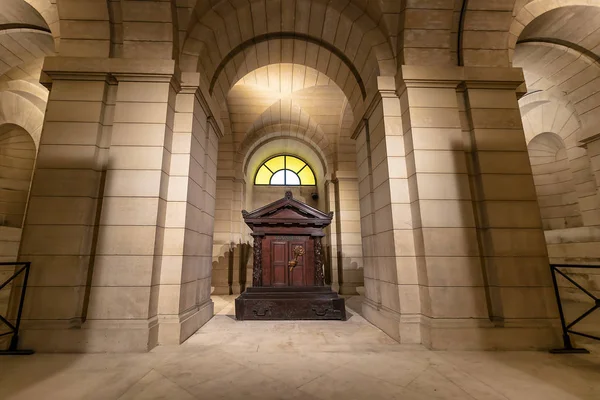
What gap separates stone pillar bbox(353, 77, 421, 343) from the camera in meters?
3.84

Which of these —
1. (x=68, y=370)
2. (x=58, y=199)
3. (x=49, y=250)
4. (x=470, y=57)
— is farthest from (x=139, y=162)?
(x=470, y=57)

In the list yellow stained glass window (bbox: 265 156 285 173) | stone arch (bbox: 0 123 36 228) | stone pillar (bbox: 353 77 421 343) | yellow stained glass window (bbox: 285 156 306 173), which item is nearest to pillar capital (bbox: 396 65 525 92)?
stone pillar (bbox: 353 77 421 343)

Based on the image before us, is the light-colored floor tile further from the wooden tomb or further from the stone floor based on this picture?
the wooden tomb

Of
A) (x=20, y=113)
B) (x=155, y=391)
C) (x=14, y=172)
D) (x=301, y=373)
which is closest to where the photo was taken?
(x=155, y=391)

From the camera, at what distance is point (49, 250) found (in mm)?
3477

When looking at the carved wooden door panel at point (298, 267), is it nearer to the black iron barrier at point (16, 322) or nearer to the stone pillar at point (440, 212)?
the stone pillar at point (440, 212)

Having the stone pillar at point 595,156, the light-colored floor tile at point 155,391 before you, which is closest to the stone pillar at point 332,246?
the stone pillar at point 595,156

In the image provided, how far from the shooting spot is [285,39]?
5.64 m

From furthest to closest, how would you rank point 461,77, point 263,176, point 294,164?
point 294,164 < point 263,176 < point 461,77

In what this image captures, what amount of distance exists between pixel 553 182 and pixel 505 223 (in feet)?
25.4

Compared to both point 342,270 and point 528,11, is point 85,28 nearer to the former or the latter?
point 528,11

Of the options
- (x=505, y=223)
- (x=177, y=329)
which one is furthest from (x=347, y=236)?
(x=177, y=329)

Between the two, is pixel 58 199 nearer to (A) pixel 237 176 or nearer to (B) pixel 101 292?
(B) pixel 101 292

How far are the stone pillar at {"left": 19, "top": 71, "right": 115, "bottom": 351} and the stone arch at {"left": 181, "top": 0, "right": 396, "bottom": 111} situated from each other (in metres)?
1.65
